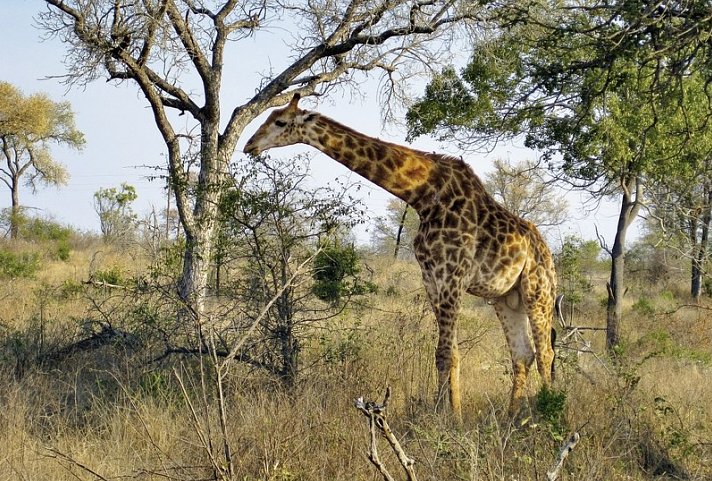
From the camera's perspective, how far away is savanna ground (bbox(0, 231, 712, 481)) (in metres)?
5.29

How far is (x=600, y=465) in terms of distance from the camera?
16.6ft

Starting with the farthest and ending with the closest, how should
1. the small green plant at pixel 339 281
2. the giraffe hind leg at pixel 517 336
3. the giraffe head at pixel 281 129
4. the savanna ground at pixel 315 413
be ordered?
the small green plant at pixel 339 281 < the giraffe hind leg at pixel 517 336 < the giraffe head at pixel 281 129 < the savanna ground at pixel 315 413

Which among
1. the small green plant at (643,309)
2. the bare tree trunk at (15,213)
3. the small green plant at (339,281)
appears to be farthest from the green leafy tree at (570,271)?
the bare tree trunk at (15,213)

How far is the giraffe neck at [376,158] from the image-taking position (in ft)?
23.8

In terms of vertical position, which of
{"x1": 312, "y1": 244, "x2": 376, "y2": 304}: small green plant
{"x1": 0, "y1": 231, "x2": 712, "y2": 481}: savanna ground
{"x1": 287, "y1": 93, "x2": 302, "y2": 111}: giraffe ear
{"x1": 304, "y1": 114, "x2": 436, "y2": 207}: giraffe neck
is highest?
{"x1": 287, "y1": 93, "x2": 302, "y2": 111}: giraffe ear

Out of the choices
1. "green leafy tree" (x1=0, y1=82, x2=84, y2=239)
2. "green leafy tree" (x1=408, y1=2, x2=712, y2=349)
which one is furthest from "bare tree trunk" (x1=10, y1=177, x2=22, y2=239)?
"green leafy tree" (x1=408, y1=2, x2=712, y2=349)

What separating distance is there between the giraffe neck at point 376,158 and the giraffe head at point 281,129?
0.10 metres

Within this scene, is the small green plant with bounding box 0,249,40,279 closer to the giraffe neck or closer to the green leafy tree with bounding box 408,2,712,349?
the green leafy tree with bounding box 408,2,712,349

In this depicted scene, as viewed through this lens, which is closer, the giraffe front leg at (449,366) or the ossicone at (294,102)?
the giraffe front leg at (449,366)

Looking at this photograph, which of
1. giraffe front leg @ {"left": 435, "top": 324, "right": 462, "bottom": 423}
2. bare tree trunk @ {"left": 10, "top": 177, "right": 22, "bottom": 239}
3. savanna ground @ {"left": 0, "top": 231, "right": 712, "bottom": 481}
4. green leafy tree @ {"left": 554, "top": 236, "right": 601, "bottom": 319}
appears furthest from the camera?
bare tree trunk @ {"left": 10, "top": 177, "right": 22, "bottom": 239}

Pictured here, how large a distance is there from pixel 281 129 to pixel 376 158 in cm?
83

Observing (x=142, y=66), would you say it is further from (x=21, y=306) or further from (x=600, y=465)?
(x=600, y=465)

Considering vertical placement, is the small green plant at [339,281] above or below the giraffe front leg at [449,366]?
above

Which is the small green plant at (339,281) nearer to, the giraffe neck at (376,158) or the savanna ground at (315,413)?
the savanna ground at (315,413)
